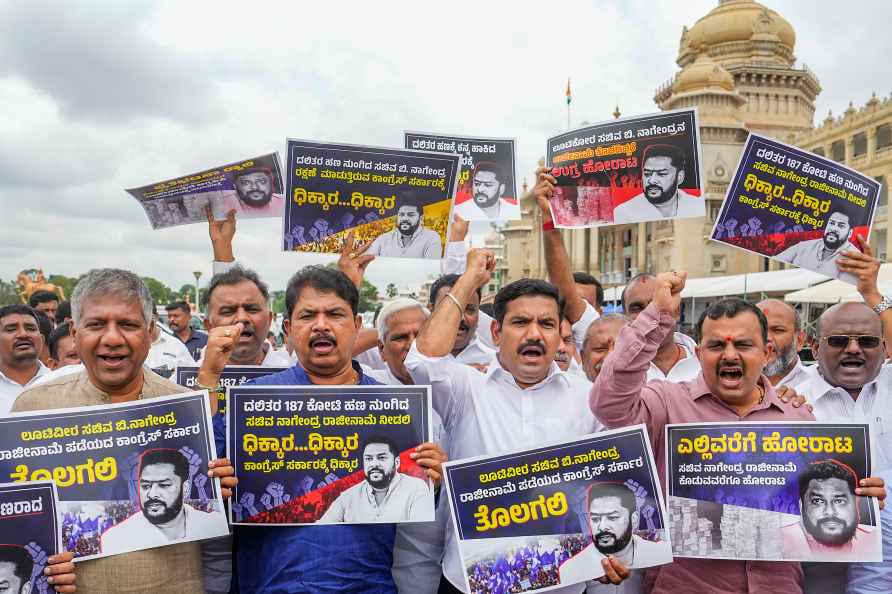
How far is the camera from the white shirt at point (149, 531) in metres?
3.11

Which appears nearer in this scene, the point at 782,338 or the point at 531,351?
the point at 531,351

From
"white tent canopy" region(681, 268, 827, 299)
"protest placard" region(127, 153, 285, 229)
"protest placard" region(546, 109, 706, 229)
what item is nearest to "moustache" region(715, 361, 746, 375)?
"protest placard" region(546, 109, 706, 229)

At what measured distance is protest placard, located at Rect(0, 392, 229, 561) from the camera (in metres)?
3.08

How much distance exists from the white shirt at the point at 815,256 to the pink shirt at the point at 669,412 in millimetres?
1603

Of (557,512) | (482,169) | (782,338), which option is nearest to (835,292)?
(782,338)

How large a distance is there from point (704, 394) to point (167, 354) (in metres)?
5.41

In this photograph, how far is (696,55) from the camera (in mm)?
66250

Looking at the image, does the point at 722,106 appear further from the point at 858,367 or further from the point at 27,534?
the point at 27,534

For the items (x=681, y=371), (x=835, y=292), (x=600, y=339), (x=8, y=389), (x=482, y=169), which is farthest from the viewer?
(x=835, y=292)

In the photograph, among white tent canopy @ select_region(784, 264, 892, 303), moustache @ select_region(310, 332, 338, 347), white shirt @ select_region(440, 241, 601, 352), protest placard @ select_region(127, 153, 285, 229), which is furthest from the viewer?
white tent canopy @ select_region(784, 264, 892, 303)

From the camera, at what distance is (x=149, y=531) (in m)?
3.16

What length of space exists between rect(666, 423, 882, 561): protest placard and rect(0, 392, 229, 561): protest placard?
86.1 inches

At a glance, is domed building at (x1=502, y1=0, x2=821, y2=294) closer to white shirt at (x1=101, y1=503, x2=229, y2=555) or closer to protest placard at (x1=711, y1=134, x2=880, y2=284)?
protest placard at (x1=711, y1=134, x2=880, y2=284)

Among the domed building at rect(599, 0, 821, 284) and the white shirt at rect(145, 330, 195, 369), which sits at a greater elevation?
the domed building at rect(599, 0, 821, 284)
